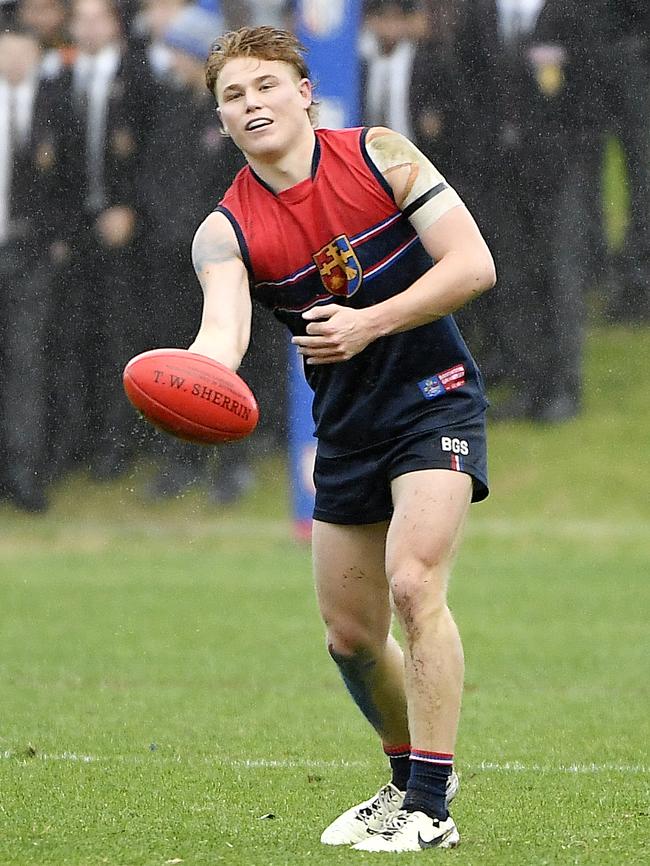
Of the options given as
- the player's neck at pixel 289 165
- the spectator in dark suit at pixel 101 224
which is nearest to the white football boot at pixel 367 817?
the player's neck at pixel 289 165

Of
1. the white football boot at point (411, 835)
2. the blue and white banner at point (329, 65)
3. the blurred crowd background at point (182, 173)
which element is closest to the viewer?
the white football boot at point (411, 835)

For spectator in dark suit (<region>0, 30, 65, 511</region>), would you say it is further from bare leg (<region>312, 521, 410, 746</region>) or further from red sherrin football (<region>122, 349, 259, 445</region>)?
red sherrin football (<region>122, 349, 259, 445</region>)

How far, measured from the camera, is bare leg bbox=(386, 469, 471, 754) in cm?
438

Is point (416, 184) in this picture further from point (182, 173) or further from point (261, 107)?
point (182, 173)

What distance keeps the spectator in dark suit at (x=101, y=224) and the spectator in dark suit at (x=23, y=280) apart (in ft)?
0.55

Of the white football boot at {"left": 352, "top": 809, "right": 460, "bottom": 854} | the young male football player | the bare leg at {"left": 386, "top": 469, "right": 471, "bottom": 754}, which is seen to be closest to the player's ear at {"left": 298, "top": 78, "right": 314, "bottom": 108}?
the young male football player

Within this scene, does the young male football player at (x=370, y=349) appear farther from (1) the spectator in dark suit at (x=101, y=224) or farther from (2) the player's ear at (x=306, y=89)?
(1) the spectator in dark suit at (x=101, y=224)

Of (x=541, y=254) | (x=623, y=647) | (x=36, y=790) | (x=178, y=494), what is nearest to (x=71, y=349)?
(x=178, y=494)

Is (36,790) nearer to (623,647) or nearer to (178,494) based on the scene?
(623,647)

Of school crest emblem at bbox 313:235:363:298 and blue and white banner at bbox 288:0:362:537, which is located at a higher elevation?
blue and white banner at bbox 288:0:362:537

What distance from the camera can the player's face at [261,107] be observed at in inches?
182

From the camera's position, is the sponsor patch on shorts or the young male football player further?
the sponsor patch on shorts

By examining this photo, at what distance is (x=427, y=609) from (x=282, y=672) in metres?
3.49

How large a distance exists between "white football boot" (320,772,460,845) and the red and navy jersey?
0.92m
